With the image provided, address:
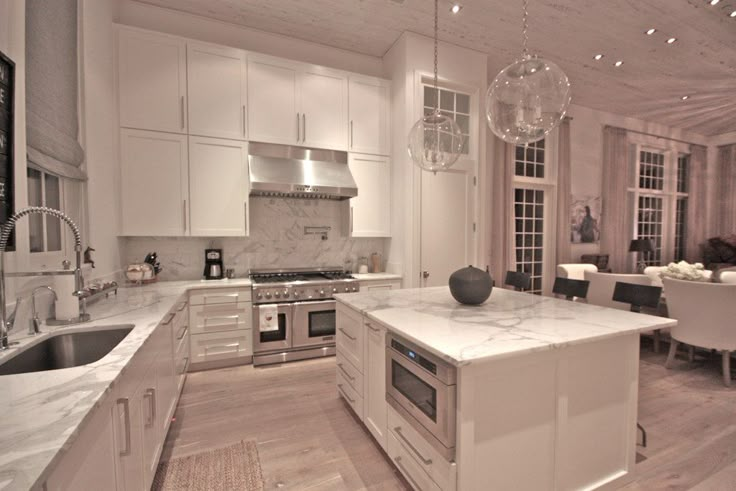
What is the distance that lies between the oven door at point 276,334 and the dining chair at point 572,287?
2415mm

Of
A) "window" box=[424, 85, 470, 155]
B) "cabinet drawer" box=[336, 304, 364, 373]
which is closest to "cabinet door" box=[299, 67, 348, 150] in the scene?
"window" box=[424, 85, 470, 155]

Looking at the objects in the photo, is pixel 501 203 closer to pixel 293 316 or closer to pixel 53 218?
pixel 293 316

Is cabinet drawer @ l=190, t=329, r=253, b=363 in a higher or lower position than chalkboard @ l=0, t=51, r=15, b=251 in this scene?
lower

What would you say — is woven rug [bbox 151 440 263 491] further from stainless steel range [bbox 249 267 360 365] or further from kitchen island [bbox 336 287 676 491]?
stainless steel range [bbox 249 267 360 365]

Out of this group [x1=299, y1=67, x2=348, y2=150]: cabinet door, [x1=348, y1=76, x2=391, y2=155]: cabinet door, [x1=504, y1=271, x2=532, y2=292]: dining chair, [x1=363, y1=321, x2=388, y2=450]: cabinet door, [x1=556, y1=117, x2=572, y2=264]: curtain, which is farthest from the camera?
[x1=556, y1=117, x2=572, y2=264]: curtain

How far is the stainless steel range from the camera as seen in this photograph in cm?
324

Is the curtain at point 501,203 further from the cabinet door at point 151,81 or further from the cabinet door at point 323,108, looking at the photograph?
the cabinet door at point 151,81

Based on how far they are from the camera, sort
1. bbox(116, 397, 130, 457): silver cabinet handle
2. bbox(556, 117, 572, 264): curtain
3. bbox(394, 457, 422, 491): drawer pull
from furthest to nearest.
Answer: bbox(556, 117, 572, 264): curtain, bbox(394, 457, 422, 491): drawer pull, bbox(116, 397, 130, 457): silver cabinet handle

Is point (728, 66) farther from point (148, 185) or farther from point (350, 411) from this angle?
point (148, 185)

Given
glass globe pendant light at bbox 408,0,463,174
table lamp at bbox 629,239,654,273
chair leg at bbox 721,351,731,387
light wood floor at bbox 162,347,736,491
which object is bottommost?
light wood floor at bbox 162,347,736,491

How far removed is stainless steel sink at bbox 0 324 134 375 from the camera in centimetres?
145

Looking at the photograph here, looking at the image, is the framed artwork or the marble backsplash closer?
the marble backsplash

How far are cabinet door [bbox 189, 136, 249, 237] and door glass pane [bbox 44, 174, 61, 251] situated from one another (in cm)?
109

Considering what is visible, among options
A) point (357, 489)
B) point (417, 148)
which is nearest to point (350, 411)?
point (357, 489)
